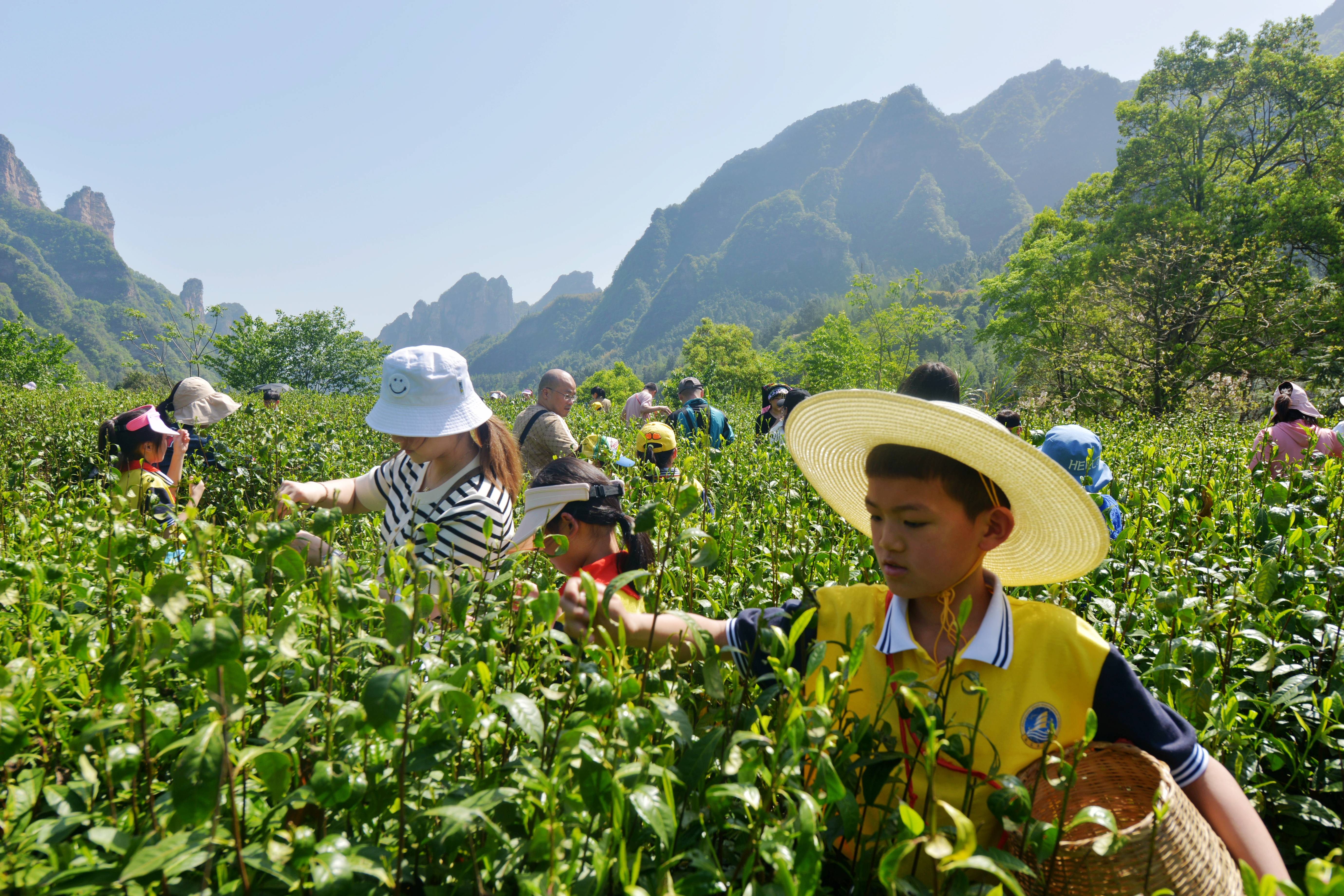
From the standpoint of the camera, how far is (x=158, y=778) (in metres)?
1.19

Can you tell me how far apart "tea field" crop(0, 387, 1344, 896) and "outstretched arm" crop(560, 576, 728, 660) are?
0.04 m

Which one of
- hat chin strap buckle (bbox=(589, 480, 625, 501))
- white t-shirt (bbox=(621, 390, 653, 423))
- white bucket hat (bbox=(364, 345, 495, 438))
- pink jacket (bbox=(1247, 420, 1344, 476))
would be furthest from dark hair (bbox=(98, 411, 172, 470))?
pink jacket (bbox=(1247, 420, 1344, 476))

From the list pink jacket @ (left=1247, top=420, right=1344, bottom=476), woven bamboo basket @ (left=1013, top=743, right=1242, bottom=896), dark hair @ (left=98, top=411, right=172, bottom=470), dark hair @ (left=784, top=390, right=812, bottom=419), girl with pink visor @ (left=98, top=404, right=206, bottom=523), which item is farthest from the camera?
dark hair @ (left=784, top=390, right=812, bottom=419)

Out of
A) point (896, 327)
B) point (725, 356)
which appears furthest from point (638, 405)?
point (725, 356)

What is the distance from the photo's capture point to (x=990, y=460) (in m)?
1.57

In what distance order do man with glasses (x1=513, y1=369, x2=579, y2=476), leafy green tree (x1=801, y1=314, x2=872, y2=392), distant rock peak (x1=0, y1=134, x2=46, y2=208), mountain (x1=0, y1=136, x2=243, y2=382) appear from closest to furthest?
man with glasses (x1=513, y1=369, x2=579, y2=476) < leafy green tree (x1=801, y1=314, x2=872, y2=392) < mountain (x1=0, y1=136, x2=243, y2=382) < distant rock peak (x1=0, y1=134, x2=46, y2=208)

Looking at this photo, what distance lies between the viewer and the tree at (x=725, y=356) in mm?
61656

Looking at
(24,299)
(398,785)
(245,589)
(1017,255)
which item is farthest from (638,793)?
(24,299)

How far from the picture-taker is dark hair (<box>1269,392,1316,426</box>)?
5.42 metres

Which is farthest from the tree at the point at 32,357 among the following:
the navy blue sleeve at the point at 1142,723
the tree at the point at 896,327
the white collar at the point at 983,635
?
the tree at the point at 896,327

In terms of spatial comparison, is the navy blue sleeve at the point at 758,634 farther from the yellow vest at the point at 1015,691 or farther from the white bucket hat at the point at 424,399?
the white bucket hat at the point at 424,399

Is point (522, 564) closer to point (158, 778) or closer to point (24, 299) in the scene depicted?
point (158, 778)

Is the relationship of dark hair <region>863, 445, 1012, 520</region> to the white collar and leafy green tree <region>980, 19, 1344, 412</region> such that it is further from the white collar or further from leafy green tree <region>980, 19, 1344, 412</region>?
leafy green tree <region>980, 19, 1344, 412</region>

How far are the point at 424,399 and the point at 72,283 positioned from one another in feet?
724
